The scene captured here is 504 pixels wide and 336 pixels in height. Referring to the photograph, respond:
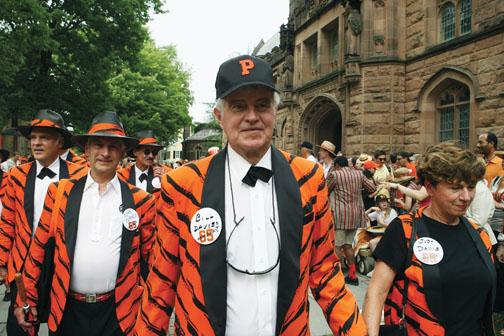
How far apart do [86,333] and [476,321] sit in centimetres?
248

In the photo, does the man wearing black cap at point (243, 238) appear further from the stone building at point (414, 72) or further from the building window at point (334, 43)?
the building window at point (334, 43)

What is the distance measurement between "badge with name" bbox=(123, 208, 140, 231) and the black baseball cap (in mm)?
1548

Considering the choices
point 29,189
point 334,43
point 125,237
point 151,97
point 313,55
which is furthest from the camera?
point 151,97

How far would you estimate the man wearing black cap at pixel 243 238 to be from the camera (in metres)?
1.81

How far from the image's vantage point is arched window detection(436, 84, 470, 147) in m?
11.4

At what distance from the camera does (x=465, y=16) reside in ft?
37.4

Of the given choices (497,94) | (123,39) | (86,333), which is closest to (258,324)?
(86,333)

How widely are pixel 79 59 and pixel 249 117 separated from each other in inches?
682

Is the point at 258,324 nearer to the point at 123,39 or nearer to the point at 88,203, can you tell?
the point at 88,203

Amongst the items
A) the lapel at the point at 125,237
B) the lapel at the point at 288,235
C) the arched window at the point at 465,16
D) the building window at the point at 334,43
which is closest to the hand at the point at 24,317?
the lapel at the point at 125,237

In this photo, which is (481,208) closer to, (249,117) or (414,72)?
(249,117)

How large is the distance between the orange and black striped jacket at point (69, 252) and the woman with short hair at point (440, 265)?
5.49 feet

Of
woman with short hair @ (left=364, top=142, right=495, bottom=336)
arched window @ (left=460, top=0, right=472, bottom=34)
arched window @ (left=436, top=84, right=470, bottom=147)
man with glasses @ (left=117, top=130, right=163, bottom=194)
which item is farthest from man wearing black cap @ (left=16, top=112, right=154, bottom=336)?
arched window @ (left=460, top=0, right=472, bottom=34)

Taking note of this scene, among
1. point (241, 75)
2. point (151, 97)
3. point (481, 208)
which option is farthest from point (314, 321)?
point (151, 97)
